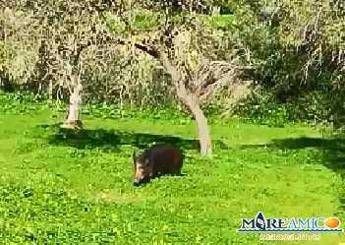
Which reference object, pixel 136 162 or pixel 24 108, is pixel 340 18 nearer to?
pixel 136 162

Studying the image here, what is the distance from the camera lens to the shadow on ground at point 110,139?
27.6 metres

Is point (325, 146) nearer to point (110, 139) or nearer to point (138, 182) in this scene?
point (110, 139)

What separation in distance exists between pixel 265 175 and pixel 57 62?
643 centimetres

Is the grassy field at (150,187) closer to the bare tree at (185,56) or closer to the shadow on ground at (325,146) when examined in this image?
the shadow on ground at (325,146)

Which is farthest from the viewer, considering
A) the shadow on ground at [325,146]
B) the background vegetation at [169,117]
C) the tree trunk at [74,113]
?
the tree trunk at [74,113]

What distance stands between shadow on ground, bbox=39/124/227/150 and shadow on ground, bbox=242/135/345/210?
201cm

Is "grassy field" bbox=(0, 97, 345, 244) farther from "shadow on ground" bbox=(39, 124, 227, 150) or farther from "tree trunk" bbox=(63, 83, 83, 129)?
"tree trunk" bbox=(63, 83, 83, 129)

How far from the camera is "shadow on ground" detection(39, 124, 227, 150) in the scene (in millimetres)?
27625

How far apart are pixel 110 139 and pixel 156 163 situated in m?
8.13

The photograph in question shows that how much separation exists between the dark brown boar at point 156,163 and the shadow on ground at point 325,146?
16.0ft

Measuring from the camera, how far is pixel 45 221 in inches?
622
